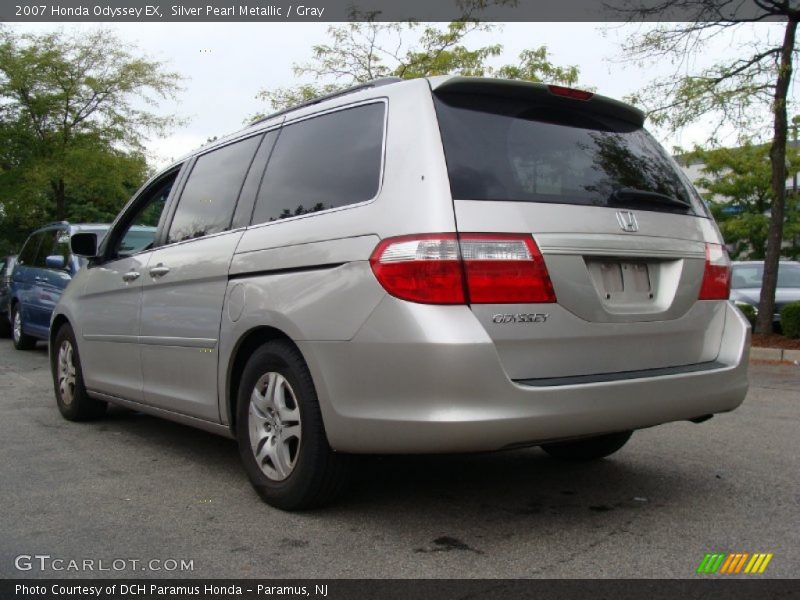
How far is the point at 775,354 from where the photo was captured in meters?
10.6

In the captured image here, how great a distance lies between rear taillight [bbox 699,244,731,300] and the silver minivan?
0.01 m

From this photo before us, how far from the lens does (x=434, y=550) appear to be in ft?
10.4

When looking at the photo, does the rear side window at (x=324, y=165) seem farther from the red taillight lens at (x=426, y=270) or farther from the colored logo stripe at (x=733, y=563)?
the colored logo stripe at (x=733, y=563)

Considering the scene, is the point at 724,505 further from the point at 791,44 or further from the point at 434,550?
the point at 791,44

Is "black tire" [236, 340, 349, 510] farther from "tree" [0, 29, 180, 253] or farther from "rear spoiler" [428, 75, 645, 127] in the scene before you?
"tree" [0, 29, 180, 253]

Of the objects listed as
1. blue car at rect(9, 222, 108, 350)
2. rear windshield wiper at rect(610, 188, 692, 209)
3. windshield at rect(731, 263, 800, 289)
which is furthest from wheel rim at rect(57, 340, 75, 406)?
windshield at rect(731, 263, 800, 289)

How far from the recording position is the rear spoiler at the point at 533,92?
11.1ft

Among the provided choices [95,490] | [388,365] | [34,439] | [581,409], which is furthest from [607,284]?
[34,439]

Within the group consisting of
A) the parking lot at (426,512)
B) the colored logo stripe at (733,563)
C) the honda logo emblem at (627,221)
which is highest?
the honda logo emblem at (627,221)

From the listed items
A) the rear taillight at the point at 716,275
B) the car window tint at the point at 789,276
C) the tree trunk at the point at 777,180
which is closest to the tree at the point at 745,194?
the car window tint at the point at 789,276

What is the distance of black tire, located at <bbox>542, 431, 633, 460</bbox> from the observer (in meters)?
4.40

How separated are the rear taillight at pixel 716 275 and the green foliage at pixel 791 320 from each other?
831cm

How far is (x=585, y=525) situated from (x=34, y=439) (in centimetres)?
375
